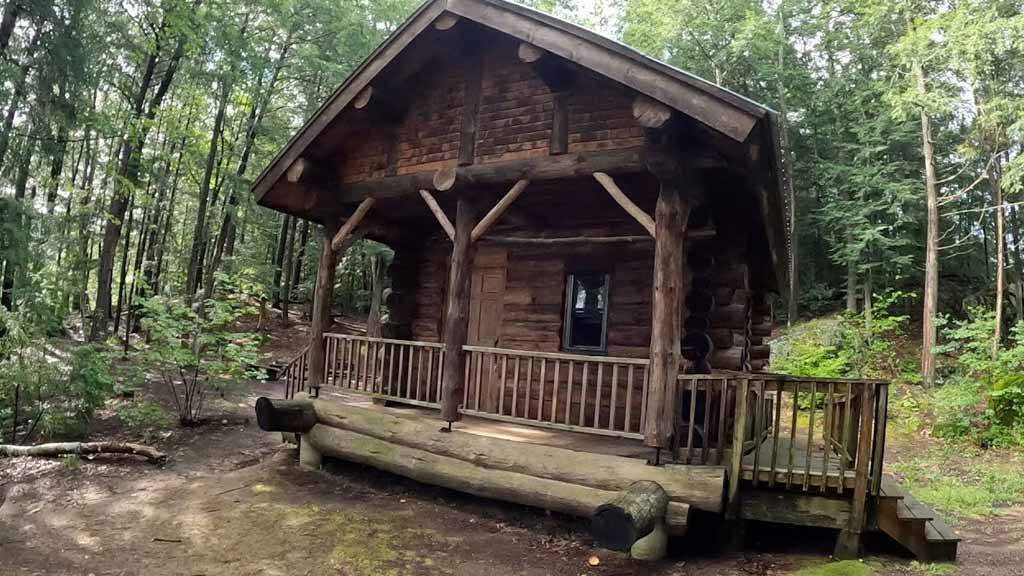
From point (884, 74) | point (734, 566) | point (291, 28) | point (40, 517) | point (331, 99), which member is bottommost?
point (40, 517)

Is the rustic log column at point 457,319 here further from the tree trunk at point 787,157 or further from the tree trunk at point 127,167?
the tree trunk at point 787,157

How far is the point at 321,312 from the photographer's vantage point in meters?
10.5

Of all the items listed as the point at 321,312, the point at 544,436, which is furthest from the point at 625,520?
the point at 321,312

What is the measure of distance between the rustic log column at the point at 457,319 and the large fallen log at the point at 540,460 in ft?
1.40

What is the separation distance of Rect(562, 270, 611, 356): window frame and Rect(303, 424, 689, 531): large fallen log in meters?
3.19

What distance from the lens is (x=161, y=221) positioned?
2736 centimetres

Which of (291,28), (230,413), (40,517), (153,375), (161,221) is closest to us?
(40,517)

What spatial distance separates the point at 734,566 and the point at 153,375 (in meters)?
16.7

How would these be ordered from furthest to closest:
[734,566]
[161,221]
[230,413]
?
[161,221]
[230,413]
[734,566]

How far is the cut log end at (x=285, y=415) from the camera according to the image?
9312mm

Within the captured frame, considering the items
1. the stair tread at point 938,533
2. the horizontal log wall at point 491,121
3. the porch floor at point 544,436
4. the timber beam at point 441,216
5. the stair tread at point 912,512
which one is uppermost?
the horizontal log wall at point 491,121

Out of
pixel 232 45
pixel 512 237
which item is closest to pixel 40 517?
pixel 512 237

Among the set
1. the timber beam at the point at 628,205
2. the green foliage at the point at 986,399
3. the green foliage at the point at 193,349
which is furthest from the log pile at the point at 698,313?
the green foliage at the point at 986,399

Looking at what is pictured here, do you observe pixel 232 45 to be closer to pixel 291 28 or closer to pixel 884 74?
pixel 291 28
